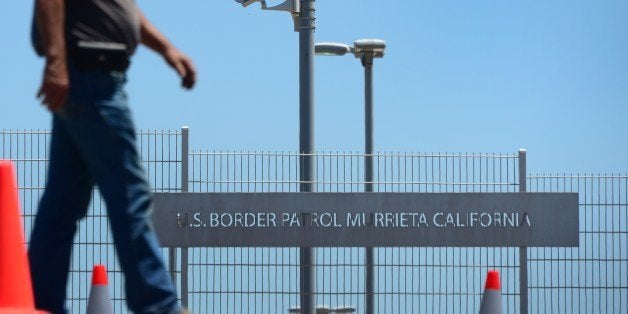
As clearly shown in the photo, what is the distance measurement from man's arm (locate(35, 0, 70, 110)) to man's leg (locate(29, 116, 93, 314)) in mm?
373

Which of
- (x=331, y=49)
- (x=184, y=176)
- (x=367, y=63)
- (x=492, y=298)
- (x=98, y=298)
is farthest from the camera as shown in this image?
(x=367, y=63)

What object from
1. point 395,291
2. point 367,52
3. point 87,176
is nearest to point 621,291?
point 395,291

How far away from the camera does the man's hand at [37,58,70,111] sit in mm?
4012

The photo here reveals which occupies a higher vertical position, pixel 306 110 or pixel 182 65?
pixel 306 110

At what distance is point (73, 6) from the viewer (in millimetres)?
4242

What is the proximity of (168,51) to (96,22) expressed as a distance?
484 mm

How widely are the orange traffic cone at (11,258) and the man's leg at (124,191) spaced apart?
35cm

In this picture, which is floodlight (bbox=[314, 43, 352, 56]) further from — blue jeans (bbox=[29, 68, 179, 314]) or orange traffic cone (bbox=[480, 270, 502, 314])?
blue jeans (bbox=[29, 68, 179, 314])

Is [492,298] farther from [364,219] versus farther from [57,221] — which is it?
[364,219]

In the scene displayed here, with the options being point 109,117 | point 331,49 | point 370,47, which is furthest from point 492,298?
point 370,47

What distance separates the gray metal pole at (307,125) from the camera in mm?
14531

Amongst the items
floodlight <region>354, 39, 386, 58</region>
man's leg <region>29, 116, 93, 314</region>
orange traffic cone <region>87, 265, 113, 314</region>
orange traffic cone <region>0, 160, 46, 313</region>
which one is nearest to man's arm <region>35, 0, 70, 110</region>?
man's leg <region>29, 116, 93, 314</region>

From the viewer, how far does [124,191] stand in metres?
4.21

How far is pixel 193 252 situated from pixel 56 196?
10452 mm
